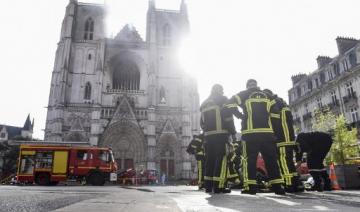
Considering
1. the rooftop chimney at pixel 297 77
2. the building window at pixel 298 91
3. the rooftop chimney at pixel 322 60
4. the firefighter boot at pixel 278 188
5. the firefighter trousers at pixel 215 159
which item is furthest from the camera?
the rooftop chimney at pixel 297 77

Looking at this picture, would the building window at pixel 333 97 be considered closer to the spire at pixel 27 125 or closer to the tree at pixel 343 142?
the tree at pixel 343 142

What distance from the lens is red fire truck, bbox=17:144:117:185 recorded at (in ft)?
54.9

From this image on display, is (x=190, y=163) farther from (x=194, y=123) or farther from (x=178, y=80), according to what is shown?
(x=178, y=80)

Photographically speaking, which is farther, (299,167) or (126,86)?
(126,86)

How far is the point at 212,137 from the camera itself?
671cm

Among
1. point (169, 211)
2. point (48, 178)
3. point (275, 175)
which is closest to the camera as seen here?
point (169, 211)

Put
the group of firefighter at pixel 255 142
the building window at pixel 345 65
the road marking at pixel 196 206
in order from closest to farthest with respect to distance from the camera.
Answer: the road marking at pixel 196 206 → the group of firefighter at pixel 255 142 → the building window at pixel 345 65

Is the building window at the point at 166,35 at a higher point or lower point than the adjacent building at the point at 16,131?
higher

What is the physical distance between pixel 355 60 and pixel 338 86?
2.76 meters

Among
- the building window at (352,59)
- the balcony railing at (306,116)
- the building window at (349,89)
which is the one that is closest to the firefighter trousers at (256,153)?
the building window at (349,89)

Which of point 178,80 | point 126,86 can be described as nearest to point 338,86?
point 178,80

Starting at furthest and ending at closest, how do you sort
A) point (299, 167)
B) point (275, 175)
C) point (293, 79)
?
point (293, 79), point (299, 167), point (275, 175)

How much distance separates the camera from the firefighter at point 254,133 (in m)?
5.49

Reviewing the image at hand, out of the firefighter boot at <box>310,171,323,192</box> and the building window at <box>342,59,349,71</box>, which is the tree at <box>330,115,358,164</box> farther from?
the firefighter boot at <box>310,171,323,192</box>
